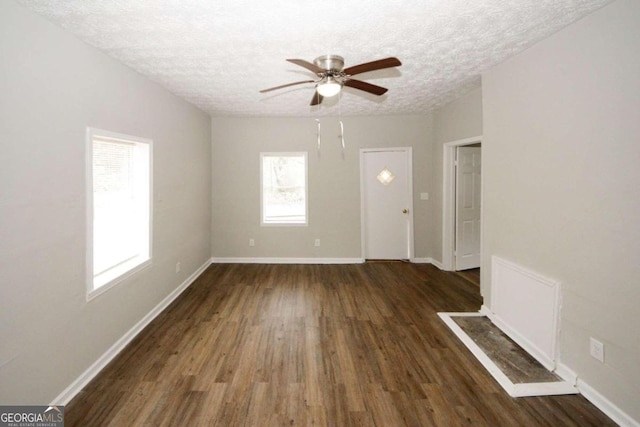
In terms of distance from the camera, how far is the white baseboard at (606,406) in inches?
71.1

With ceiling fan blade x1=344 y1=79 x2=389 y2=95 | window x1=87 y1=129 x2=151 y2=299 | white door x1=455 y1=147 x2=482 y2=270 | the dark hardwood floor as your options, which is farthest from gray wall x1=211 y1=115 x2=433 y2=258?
ceiling fan blade x1=344 y1=79 x2=389 y2=95

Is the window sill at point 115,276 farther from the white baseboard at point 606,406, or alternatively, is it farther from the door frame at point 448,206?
the door frame at point 448,206

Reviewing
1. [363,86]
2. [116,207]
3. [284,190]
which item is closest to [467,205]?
[284,190]

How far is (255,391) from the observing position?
213 centimetres

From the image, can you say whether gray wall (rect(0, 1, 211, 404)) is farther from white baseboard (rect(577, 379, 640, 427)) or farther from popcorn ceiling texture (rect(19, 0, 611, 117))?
white baseboard (rect(577, 379, 640, 427))

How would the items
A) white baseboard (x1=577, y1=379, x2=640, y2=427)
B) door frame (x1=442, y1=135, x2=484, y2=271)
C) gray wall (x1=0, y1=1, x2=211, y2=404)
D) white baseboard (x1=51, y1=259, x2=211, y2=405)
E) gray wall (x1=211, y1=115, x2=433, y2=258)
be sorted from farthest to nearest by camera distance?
Answer: 1. gray wall (x1=211, y1=115, x2=433, y2=258)
2. door frame (x1=442, y1=135, x2=484, y2=271)
3. white baseboard (x1=51, y1=259, x2=211, y2=405)
4. white baseboard (x1=577, y1=379, x2=640, y2=427)
5. gray wall (x1=0, y1=1, x2=211, y2=404)

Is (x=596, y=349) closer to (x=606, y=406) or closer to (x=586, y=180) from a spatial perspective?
(x=606, y=406)

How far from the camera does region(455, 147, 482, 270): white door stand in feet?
15.6

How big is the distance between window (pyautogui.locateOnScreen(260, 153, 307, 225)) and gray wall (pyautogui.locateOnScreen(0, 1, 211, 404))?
2619 millimetres

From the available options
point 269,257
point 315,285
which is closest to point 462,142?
point 315,285

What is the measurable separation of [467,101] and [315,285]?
3.37 m

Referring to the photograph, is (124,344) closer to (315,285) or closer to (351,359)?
(351,359)

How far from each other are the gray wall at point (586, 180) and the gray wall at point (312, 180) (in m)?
2.51

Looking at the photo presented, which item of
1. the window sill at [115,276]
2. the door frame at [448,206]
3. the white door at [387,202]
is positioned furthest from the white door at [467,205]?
the window sill at [115,276]
